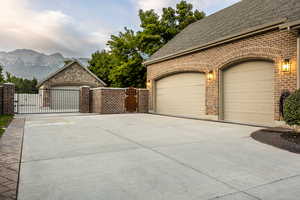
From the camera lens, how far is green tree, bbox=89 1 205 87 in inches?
798

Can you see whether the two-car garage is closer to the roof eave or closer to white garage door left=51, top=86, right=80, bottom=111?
the roof eave

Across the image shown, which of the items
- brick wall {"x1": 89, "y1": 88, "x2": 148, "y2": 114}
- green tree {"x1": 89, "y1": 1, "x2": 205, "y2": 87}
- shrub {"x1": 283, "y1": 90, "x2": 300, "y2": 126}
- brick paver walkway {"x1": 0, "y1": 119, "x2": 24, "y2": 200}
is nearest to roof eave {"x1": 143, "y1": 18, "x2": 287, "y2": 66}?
shrub {"x1": 283, "y1": 90, "x2": 300, "y2": 126}

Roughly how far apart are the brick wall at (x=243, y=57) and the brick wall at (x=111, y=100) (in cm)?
313

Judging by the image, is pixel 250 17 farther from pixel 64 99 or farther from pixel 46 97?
pixel 46 97

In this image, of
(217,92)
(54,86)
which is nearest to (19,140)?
(217,92)

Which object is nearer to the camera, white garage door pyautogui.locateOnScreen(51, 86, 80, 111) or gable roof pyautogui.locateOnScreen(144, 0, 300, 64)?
gable roof pyautogui.locateOnScreen(144, 0, 300, 64)

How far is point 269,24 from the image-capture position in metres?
7.26

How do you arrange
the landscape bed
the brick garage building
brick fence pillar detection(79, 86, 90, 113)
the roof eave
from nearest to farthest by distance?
the landscape bed → the roof eave → brick fence pillar detection(79, 86, 90, 113) → the brick garage building

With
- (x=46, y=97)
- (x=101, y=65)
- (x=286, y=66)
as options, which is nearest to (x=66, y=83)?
(x=46, y=97)

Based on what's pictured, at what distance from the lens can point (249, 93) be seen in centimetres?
833

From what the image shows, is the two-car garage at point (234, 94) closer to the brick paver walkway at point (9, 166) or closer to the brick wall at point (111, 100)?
the brick wall at point (111, 100)

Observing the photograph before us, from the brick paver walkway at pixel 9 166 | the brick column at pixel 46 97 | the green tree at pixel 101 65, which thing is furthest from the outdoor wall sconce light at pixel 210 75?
the green tree at pixel 101 65

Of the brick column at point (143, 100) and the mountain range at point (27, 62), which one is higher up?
the mountain range at point (27, 62)

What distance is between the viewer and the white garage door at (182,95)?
10766mm
